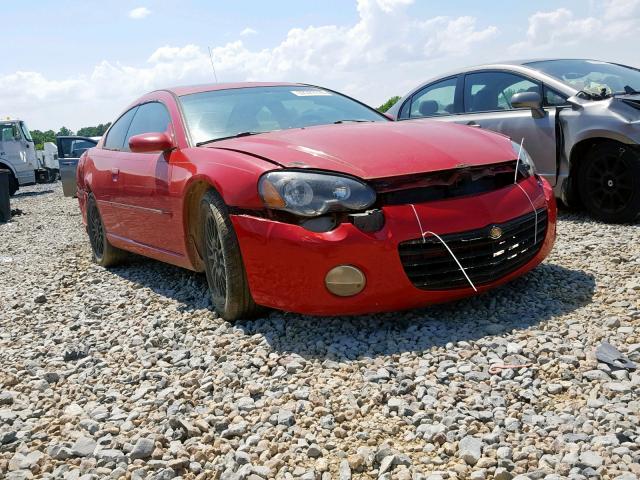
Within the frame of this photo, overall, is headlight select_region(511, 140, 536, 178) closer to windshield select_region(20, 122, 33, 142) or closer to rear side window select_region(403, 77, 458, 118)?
rear side window select_region(403, 77, 458, 118)

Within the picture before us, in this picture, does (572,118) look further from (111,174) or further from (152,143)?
(111,174)

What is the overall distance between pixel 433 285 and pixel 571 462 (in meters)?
1.37

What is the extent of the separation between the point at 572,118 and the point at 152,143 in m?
3.57

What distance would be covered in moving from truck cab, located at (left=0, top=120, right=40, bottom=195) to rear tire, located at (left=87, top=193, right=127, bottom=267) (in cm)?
1504

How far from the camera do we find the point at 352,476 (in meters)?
2.33

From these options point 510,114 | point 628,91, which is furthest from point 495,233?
point 628,91

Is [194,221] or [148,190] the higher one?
[148,190]

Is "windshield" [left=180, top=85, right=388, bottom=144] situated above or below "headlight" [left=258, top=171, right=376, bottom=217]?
above

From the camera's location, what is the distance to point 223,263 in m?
3.92

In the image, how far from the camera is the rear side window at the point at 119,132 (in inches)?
232

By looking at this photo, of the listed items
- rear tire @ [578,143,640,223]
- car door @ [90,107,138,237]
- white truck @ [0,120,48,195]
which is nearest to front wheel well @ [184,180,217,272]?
car door @ [90,107,138,237]

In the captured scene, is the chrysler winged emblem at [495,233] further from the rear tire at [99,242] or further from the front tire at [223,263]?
the rear tire at [99,242]

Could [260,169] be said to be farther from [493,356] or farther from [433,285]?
[493,356]

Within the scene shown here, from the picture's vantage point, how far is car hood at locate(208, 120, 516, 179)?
11.6ft
